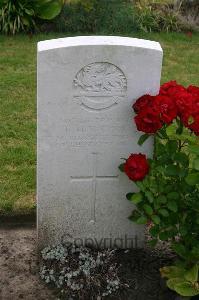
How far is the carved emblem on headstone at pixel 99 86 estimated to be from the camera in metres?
3.50

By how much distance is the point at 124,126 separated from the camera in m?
3.69

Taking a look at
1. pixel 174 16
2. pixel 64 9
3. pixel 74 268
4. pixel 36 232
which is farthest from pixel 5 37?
pixel 74 268

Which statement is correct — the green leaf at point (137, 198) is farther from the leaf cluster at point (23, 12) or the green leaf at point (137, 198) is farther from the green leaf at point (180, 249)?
the leaf cluster at point (23, 12)

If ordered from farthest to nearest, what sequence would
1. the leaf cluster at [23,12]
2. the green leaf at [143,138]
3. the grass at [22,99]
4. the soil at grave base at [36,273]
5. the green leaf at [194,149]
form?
1. the leaf cluster at [23,12]
2. the grass at [22,99]
3. the soil at grave base at [36,273]
4. the green leaf at [143,138]
5. the green leaf at [194,149]

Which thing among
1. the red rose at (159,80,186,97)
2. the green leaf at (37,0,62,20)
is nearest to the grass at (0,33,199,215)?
the green leaf at (37,0,62,20)

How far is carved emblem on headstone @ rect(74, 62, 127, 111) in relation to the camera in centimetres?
350

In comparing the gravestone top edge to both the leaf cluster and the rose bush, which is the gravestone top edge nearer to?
the rose bush

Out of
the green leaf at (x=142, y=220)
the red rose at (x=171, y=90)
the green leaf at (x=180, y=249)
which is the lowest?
the green leaf at (x=180, y=249)

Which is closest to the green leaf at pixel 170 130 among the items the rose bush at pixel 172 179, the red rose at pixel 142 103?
the rose bush at pixel 172 179

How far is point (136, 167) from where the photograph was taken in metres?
3.48

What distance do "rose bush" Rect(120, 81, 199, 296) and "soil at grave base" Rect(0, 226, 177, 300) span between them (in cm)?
22

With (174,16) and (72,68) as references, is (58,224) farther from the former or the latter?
(174,16)

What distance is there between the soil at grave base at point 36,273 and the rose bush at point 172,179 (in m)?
0.22

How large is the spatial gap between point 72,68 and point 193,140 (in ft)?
2.71
